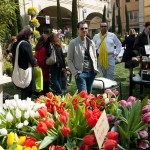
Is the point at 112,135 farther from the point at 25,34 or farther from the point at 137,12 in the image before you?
the point at 137,12

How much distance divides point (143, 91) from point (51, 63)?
2.08 metres

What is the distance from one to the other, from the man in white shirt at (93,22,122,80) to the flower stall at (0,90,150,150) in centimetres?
407

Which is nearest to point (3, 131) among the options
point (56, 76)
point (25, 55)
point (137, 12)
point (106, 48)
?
point (25, 55)

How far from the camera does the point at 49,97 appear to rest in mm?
2109

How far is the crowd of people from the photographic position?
13.3 ft

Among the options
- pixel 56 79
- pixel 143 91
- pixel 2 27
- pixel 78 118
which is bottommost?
pixel 143 91

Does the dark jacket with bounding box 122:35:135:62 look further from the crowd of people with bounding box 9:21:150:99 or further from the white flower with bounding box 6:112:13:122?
the white flower with bounding box 6:112:13:122

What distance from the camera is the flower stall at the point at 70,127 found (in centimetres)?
143

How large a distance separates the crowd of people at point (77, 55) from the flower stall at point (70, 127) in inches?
86.7

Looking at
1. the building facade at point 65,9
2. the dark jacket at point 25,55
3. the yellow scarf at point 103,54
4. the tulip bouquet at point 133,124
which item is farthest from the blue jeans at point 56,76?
the building facade at point 65,9

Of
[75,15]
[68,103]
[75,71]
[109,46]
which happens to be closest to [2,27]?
[68,103]

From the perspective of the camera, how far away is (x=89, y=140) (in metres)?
1.41

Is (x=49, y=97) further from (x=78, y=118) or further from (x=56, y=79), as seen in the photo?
(x=56, y=79)

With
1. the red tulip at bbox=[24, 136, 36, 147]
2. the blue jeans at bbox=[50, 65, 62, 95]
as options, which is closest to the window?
the blue jeans at bbox=[50, 65, 62, 95]
